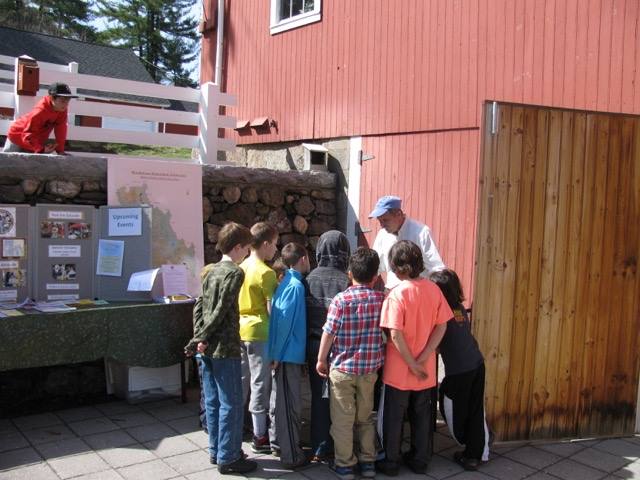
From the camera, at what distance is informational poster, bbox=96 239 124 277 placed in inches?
219

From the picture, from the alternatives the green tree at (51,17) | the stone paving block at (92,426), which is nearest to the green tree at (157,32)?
the green tree at (51,17)

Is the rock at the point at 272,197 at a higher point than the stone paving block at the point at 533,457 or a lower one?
higher

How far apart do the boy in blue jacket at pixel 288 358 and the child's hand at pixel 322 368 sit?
19cm

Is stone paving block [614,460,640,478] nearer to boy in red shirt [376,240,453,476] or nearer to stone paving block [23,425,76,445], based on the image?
boy in red shirt [376,240,453,476]

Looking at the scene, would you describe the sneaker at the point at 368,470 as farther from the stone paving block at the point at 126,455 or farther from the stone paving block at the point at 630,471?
the stone paving block at the point at 630,471

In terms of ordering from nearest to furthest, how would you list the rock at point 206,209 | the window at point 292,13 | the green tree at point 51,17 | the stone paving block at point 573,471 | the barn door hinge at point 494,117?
the stone paving block at point 573,471 < the barn door hinge at point 494,117 < the rock at point 206,209 < the window at point 292,13 < the green tree at point 51,17

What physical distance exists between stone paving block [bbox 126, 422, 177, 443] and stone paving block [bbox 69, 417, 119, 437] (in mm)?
169

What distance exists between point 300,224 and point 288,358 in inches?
131

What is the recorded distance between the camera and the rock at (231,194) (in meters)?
6.72

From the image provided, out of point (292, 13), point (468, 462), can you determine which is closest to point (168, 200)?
point (468, 462)

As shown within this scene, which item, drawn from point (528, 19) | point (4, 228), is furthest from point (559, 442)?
point (4, 228)

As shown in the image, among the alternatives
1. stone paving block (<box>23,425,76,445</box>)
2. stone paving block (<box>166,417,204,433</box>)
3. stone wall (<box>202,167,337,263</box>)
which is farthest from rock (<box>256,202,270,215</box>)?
stone paving block (<box>23,425,76,445</box>)

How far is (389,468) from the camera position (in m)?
4.12

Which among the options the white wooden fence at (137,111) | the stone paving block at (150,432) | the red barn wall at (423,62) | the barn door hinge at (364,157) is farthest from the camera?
the barn door hinge at (364,157)
